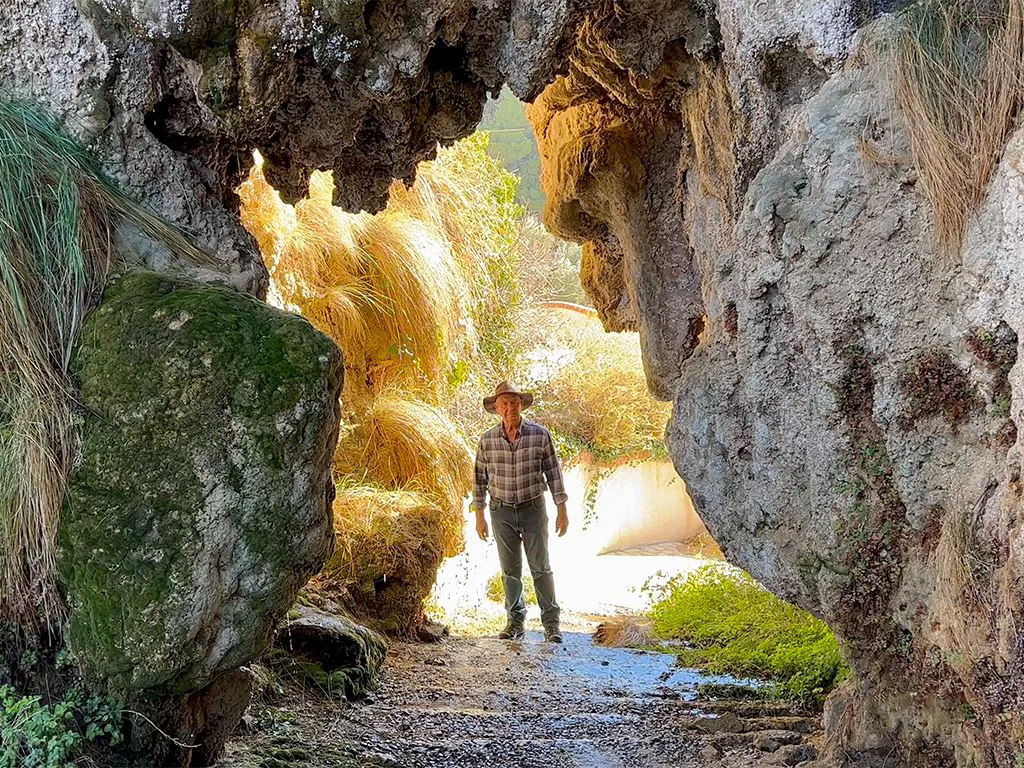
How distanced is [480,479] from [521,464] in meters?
0.42

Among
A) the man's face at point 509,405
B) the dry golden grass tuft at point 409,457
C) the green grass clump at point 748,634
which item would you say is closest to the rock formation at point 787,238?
the green grass clump at point 748,634

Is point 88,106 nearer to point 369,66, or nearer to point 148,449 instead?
point 369,66

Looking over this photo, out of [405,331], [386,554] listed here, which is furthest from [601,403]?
[386,554]

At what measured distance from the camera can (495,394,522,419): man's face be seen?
271 inches

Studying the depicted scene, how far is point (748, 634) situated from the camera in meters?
6.91

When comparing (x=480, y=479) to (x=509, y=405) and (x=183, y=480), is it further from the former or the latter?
(x=183, y=480)

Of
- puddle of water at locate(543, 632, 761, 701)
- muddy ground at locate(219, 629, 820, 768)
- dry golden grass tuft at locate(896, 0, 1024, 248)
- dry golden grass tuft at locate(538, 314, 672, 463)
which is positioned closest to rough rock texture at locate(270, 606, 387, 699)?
muddy ground at locate(219, 629, 820, 768)

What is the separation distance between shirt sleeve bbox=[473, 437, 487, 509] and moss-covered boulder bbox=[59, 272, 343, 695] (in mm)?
4256

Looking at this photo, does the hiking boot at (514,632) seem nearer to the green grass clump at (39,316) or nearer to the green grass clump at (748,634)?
the green grass clump at (748,634)

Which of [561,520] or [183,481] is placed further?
[561,520]

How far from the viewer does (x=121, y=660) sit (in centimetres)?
281

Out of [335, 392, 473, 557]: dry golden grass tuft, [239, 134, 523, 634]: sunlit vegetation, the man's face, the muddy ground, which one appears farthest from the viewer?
[335, 392, 473, 557]: dry golden grass tuft

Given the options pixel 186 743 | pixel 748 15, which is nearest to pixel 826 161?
pixel 748 15

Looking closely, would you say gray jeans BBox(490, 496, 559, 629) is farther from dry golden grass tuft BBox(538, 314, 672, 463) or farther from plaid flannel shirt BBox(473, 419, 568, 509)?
dry golden grass tuft BBox(538, 314, 672, 463)
